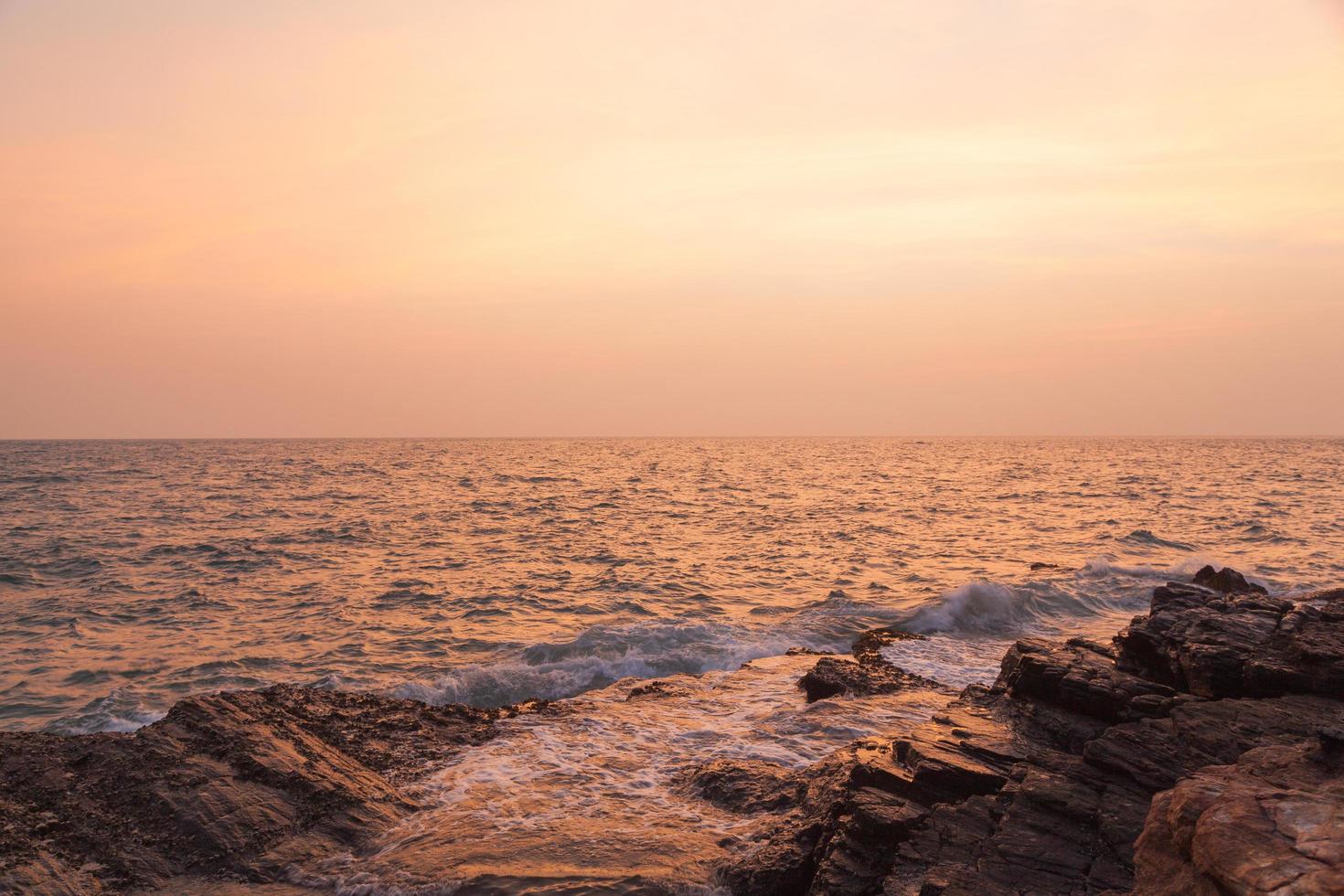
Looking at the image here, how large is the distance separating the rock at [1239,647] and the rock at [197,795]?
32.7 ft

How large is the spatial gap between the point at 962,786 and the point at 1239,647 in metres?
4.29

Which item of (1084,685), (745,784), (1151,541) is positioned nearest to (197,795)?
(745,784)

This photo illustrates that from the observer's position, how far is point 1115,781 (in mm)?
8047

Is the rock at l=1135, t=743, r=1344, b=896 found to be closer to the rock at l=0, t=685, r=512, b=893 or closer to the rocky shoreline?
the rocky shoreline

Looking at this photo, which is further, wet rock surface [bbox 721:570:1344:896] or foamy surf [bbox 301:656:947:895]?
foamy surf [bbox 301:656:947:895]

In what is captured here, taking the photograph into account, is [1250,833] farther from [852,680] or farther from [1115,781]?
[852,680]

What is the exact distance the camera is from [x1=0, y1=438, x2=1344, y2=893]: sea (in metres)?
10.4

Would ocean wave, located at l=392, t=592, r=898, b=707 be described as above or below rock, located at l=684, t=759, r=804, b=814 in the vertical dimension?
below

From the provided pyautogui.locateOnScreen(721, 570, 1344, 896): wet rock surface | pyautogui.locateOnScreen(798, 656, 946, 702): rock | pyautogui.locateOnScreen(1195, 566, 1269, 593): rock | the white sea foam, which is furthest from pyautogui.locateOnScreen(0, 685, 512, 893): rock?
pyautogui.locateOnScreen(1195, 566, 1269, 593): rock

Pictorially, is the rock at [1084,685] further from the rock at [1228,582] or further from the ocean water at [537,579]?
the rock at [1228,582]

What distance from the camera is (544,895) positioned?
26.1 feet

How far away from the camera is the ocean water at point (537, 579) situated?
1783cm

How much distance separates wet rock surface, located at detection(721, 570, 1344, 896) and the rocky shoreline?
24mm

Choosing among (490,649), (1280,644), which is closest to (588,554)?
(490,649)
